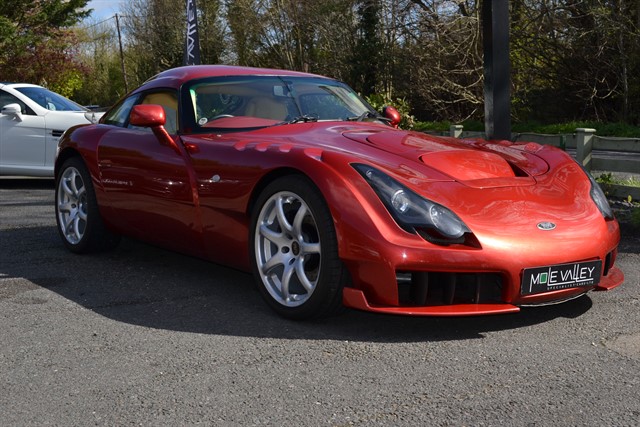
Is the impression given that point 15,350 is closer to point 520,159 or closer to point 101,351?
point 101,351

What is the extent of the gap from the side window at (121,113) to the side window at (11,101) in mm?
5415

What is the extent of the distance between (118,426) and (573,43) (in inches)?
817

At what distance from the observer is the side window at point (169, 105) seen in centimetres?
540

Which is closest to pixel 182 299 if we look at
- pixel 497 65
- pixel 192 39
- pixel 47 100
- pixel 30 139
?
pixel 497 65

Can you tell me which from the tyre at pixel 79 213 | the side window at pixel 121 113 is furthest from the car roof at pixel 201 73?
the tyre at pixel 79 213

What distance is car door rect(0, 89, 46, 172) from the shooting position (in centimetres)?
1117

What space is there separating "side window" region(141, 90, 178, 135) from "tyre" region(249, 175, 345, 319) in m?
1.17

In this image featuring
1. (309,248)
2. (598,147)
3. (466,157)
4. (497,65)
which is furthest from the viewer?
(497,65)

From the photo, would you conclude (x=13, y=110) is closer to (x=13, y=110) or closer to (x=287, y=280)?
(x=13, y=110)

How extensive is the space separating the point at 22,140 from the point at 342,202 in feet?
27.1

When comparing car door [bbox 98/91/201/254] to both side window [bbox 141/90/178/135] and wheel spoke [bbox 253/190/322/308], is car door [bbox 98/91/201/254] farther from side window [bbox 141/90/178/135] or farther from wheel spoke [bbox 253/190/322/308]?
wheel spoke [bbox 253/190/322/308]

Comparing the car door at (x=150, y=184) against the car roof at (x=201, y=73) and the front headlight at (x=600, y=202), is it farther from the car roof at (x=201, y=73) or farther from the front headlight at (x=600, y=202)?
the front headlight at (x=600, y=202)

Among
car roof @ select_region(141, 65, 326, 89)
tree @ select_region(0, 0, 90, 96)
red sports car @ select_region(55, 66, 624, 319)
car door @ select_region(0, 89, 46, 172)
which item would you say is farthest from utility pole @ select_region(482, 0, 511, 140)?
tree @ select_region(0, 0, 90, 96)

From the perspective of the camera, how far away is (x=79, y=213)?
6.28m
